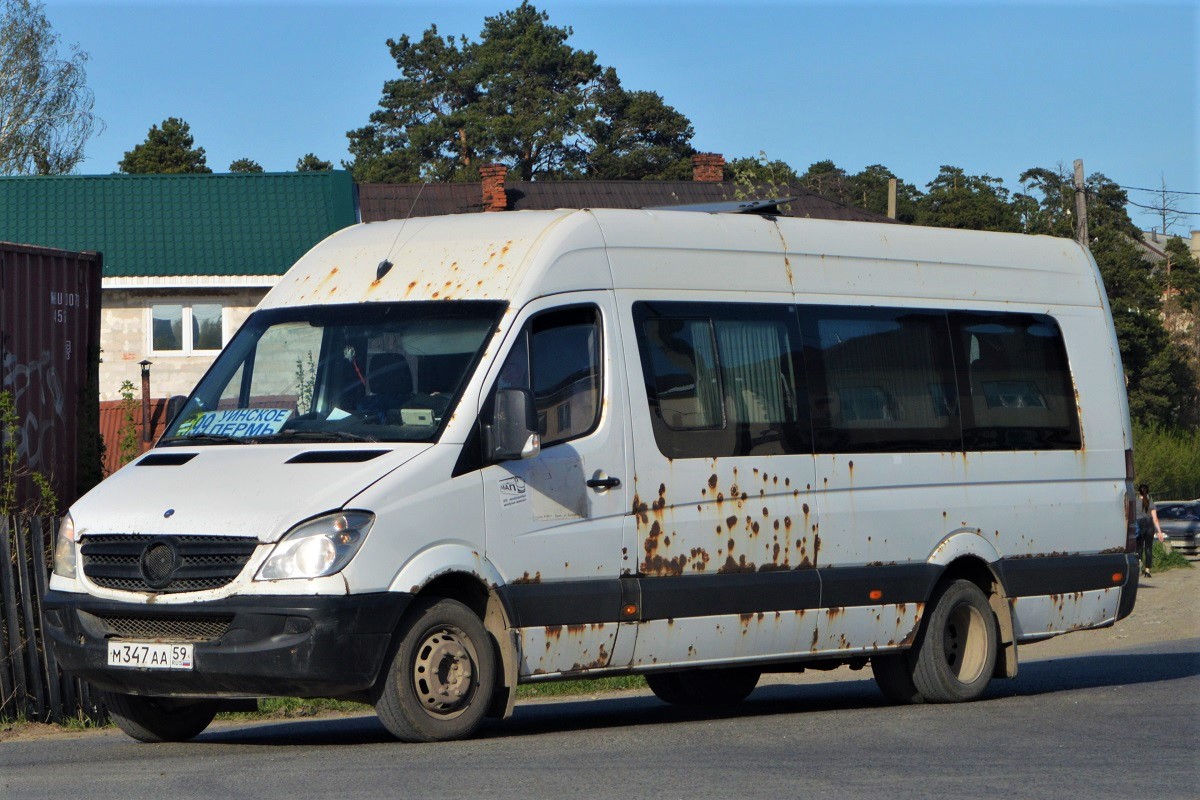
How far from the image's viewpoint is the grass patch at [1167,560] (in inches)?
1510

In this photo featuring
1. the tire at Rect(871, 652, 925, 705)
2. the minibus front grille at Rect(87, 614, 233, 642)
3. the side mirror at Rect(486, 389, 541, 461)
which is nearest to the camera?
the minibus front grille at Rect(87, 614, 233, 642)

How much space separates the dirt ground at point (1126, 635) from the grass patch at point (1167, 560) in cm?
375

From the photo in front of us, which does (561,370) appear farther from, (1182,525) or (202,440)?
(1182,525)

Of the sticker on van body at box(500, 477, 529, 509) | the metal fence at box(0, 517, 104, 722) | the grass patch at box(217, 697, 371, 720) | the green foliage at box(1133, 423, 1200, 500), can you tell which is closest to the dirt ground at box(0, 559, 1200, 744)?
the metal fence at box(0, 517, 104, 722)

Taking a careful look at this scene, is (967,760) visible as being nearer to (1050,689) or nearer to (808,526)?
(808,526)

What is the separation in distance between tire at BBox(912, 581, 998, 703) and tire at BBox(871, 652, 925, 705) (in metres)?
0.05

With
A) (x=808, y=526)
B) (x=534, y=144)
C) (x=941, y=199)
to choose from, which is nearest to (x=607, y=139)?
(x=534, y=144)

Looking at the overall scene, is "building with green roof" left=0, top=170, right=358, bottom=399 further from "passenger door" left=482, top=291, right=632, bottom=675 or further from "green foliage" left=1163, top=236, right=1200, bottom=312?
"green foliage" left=1163, top=236, right=1200, bottom=312

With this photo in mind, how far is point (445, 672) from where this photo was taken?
8.60 meters

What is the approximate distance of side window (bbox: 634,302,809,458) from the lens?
9781mm

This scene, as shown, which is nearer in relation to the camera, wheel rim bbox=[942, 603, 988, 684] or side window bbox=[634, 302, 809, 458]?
side window bbox=[634, 302, 809, 458]

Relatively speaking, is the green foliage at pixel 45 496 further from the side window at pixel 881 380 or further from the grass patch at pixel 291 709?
the side window at pixel 881 380

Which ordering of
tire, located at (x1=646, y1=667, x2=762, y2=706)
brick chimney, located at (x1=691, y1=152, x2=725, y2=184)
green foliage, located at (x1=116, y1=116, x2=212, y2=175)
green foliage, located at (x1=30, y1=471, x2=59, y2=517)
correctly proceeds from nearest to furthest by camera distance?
1. green foliage, located at (x1=30, y1=471, x2=59, y2=517)
2. tire, located at (x1=646, y1=667, x2=762, y2=706)
3. brick chimney, located at (x1=691, y1=152, x2=725, y2=184)
4. green foliage, located at (x1=116, y1=116, x2=212, y2=175)

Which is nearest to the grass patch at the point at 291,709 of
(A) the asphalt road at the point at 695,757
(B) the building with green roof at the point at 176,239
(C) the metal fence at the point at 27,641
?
(A) the asphalt road at the point at 695,757
